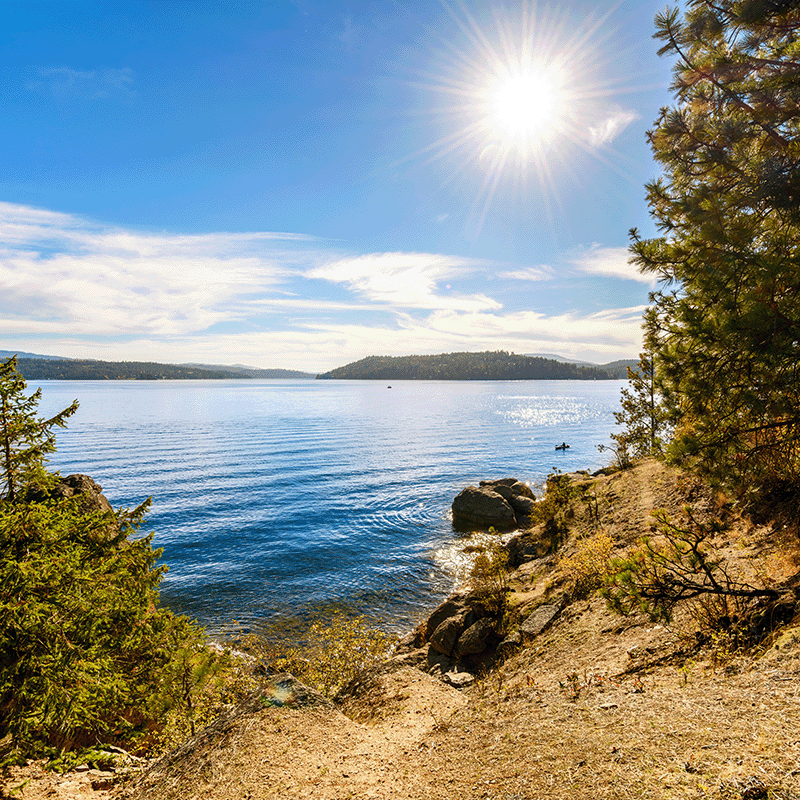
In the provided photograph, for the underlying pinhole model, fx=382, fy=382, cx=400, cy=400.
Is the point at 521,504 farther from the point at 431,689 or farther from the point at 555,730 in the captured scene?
the point at 555,730

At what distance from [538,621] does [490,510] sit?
679 inches

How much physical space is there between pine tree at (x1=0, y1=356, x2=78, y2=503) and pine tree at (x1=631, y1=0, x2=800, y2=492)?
12.2 metres

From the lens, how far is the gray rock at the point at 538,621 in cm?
1047

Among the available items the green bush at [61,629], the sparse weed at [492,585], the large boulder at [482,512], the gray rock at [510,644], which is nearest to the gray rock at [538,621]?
the gray rock at [510,644]

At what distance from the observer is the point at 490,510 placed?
27766 mm

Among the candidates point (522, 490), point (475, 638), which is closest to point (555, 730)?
point (475, 638)

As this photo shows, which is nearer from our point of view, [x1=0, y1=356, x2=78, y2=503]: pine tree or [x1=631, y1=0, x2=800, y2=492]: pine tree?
[x1=631, y1=0, x2=800, y2=492]: pine tree

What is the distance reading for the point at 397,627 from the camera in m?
16.4

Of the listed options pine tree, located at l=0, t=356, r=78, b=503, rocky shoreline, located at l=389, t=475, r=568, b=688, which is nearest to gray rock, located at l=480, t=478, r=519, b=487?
rocky shoreline, located at l=389, t=475, r=568, b=688

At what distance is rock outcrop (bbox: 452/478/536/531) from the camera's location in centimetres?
2752

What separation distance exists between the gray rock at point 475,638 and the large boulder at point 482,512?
15749 mm

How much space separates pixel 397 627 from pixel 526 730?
11424 millimetres

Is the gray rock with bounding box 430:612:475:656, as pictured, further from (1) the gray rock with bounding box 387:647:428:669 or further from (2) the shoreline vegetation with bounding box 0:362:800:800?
(1) the gray rock with bounding box 387:647:428:669

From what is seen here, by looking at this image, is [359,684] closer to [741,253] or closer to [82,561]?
[82,561]
